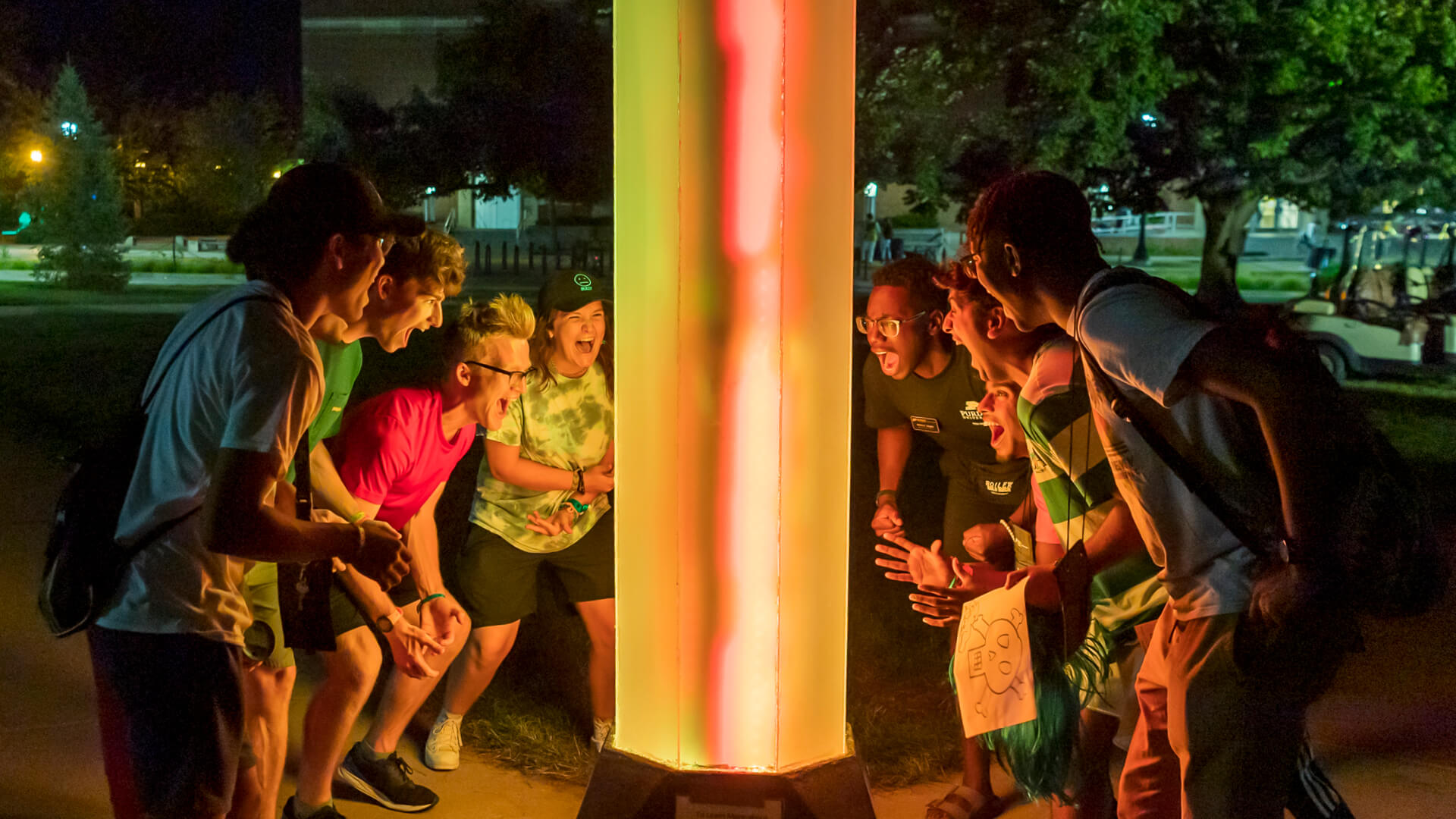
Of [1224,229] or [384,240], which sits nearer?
[384,240]

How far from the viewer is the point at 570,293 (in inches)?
164

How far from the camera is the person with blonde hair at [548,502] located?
4.20 metres

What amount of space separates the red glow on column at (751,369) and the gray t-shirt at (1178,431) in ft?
2.24

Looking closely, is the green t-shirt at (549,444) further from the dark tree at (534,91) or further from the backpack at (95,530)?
the dark tree at (534,91)

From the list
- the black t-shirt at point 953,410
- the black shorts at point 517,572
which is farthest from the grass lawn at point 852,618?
the black t-shirt at point 953,410

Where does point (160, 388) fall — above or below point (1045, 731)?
above

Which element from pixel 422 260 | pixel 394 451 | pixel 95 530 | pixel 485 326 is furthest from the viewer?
pixel 485 326

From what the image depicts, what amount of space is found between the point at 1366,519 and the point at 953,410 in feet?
6.54

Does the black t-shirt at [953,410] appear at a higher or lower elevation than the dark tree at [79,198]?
lower

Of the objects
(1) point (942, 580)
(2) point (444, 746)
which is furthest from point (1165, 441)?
(2) point (444, 746)

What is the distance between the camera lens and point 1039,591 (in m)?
2.82

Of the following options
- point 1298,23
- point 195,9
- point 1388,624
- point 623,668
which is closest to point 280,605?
point 623,668

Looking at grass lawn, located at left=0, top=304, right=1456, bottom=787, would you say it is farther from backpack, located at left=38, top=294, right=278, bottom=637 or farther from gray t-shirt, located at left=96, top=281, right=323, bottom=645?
gray t-shirt, located at left=96, top=281, right=323, bottom=645

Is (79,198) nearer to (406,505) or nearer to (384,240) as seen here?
(406,505)
